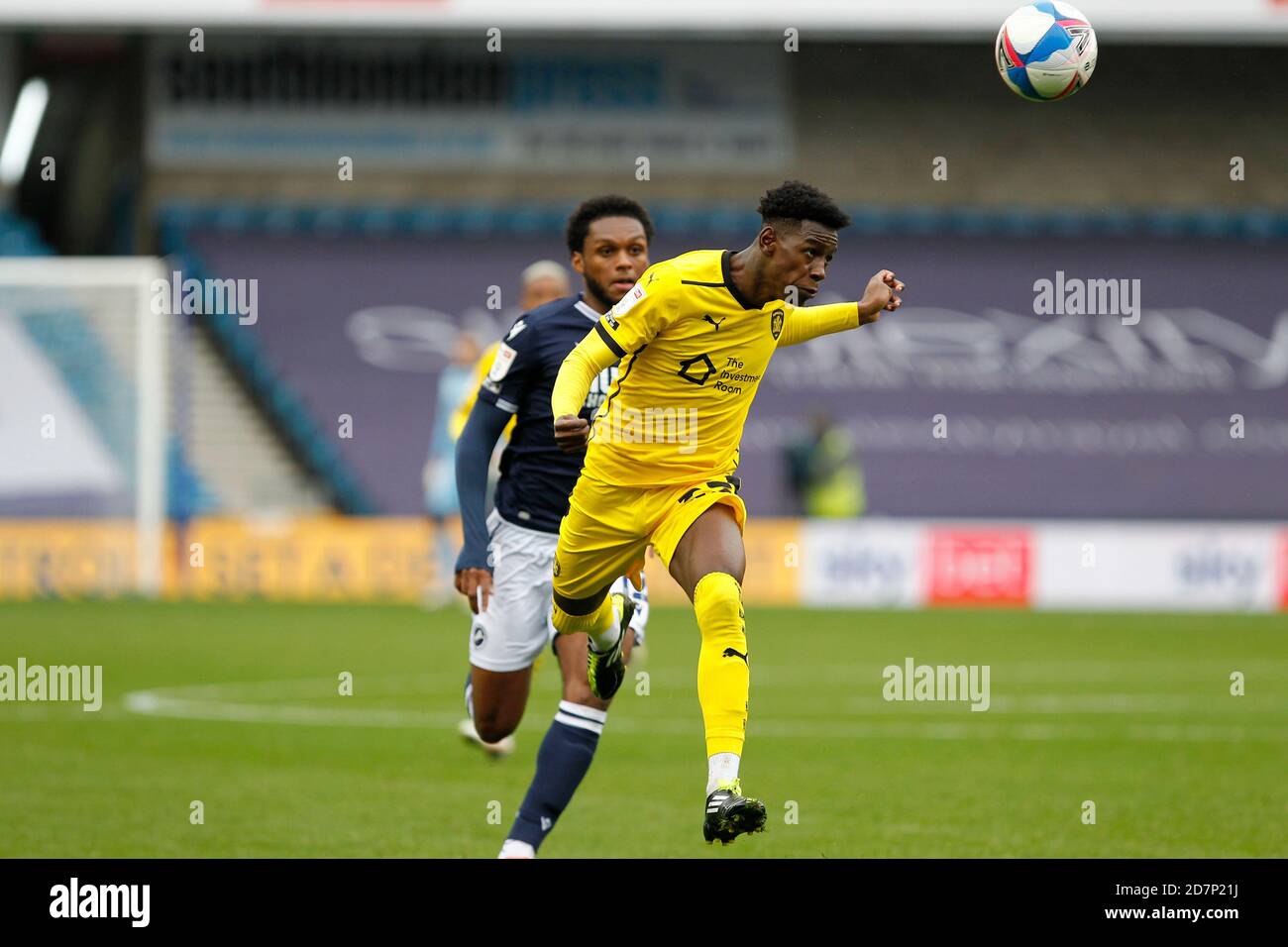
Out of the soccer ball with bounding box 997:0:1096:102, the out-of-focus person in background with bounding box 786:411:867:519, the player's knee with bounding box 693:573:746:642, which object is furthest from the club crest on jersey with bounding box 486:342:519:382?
the out-of-focus person in background with bounding box 786:411:867:519

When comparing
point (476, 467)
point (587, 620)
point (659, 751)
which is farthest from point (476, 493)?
point (659, 751)

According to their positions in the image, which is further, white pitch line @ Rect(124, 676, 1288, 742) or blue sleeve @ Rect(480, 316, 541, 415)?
white pitch line @ Rect(124, 676, 1288, 742)

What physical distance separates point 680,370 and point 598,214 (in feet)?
3.75

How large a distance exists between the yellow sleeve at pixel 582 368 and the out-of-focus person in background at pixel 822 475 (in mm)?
17789

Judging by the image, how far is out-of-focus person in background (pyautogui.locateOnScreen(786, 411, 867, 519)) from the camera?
24.6m

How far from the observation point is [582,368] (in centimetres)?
685

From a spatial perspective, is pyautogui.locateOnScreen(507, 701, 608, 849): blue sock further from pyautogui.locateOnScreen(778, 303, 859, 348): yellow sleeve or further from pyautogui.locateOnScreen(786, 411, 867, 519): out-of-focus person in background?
pyautogui.locateOnScreen(786, 411, 867, 519): out-of-focus person in background

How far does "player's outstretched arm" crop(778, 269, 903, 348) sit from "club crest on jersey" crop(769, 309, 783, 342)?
0.15ft

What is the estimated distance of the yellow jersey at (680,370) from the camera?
22.4ft

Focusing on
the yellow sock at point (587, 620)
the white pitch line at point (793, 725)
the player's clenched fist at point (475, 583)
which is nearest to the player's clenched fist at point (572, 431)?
the yellow sock at point (587, 620)

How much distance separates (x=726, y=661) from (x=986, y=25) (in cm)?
2119

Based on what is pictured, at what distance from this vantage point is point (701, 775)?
9.83 metres

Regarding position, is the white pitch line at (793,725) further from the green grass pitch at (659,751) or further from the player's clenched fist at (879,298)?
the player's clenched fist at (879,298)
